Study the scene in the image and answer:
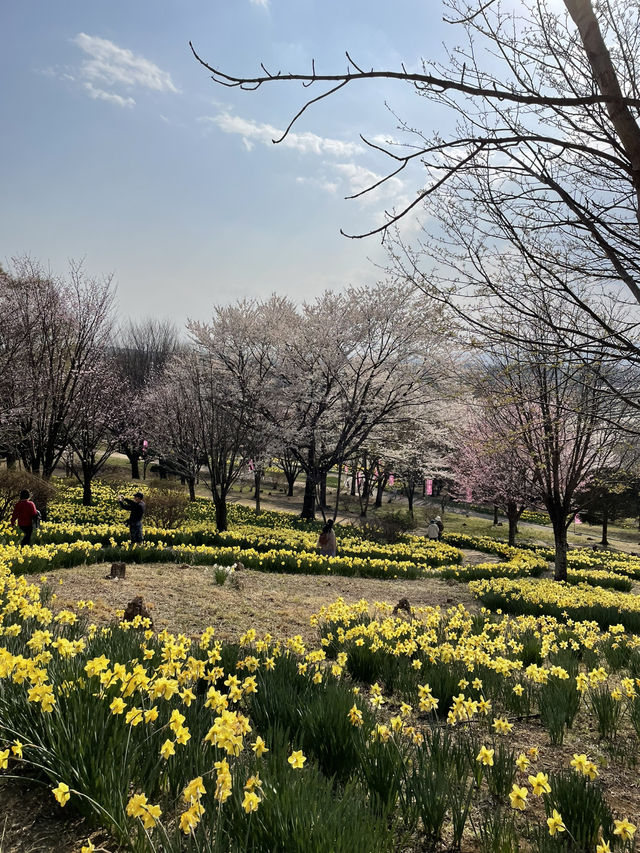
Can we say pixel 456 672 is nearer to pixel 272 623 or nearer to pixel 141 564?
pixel 272 623

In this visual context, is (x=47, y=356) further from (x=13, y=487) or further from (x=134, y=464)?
(x=134, y=464)

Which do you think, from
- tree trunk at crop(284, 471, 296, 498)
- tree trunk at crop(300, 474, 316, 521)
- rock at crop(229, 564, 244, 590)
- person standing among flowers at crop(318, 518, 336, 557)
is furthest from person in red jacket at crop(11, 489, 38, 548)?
tree trunk at crop(284, 471, 296, 498)

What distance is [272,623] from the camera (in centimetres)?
611

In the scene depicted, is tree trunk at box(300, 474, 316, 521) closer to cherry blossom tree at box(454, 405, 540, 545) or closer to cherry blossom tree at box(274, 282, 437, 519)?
cherry blossom tree at box(274, 282, 437, 519)

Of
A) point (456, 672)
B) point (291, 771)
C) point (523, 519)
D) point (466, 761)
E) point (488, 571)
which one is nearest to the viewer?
point (291, 771)

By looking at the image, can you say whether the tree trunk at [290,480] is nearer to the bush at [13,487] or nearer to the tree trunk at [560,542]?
the bush at [13,487]

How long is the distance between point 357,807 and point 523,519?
154 ft

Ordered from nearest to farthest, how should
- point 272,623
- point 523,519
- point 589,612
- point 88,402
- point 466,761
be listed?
point 466,761 → point 272,623 → point 589,612 → point 88,402 → point 523,519

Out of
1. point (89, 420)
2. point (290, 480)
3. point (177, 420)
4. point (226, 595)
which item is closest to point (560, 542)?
→ point (226, 595)

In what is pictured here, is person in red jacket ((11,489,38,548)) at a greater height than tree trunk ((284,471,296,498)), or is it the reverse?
person in red jacket ((11,489,38,548))

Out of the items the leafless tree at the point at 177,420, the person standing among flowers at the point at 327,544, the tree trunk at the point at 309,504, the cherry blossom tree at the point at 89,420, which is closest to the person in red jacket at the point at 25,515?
the person standing among flowers at the point at 327,544

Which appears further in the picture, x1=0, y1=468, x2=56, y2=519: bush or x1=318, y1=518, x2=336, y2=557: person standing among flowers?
x1=0, y1=468, x2=56, y2=519: bush

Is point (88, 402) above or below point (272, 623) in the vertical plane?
above

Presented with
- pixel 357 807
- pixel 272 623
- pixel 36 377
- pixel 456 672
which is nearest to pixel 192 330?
pixel 36 377
